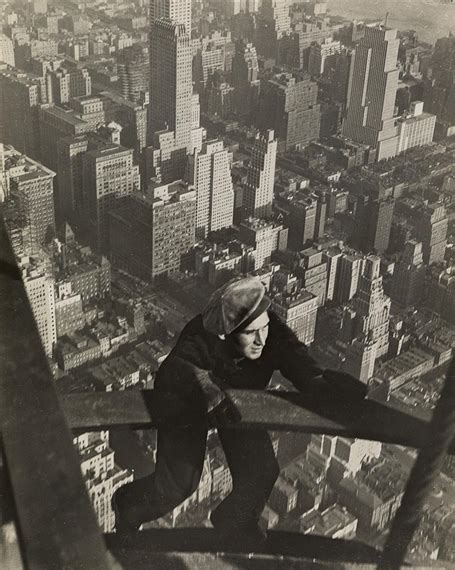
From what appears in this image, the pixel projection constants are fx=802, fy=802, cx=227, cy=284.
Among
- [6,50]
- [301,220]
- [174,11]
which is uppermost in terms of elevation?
[174,11]

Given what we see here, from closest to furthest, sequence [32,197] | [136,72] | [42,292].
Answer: [42,292], [32,197], [136,72]

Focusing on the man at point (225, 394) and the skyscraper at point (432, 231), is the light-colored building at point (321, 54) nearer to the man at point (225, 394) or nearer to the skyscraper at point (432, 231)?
the skyscraper at point (432, 231)

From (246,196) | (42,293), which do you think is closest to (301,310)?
(42,293)

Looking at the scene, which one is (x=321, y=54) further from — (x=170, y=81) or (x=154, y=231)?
A: (x=154, y=231)

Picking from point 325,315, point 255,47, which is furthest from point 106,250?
point 255,47

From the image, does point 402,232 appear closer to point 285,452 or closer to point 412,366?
point 412,366

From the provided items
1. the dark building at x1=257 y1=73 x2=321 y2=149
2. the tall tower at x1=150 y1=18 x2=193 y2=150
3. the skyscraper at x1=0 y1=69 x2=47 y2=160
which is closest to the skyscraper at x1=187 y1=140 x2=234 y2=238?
the tall tower at x1=150 y1=18 x2=193 y2=150
